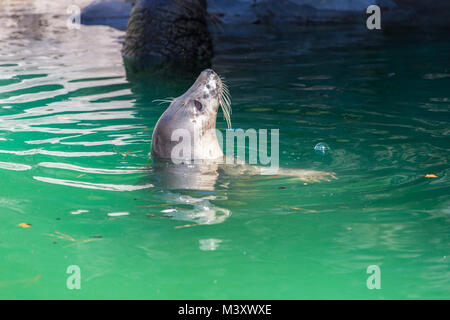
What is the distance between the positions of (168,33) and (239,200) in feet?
26.7

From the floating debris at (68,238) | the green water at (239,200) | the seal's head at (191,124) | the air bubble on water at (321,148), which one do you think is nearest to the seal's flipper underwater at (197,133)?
the seal's head at (191,124)

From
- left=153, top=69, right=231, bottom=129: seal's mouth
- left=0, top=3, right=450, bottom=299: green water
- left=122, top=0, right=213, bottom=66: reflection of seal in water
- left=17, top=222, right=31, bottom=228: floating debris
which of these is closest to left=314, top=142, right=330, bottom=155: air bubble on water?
left=0, top=3, right=450, bottom=299: green water

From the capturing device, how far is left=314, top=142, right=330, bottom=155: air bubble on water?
20.2 feet

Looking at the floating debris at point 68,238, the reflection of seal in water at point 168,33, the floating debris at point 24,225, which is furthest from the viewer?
the reflection of seal in water at point 168,33

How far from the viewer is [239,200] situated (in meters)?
4.80

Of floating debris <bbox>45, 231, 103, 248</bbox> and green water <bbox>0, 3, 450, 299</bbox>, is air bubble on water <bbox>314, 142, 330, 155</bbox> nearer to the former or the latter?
green water <bbox>0, 3, 450, 299</bbox>

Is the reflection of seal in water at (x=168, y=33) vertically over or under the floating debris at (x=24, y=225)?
over

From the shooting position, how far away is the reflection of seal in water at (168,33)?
12.3 metres

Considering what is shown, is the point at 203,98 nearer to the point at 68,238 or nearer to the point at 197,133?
the point at 197,133

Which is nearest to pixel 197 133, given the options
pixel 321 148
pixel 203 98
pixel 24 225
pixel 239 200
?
pixel 203 98

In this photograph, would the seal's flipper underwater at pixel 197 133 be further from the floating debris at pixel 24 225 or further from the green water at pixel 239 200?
the floating debris at pixel 24 225

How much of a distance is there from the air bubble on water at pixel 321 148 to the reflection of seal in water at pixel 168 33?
6222 millimetres

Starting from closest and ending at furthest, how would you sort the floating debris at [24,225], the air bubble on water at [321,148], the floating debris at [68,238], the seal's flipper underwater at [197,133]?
1. the floating debris at [68,238]
2. the floating debris at [24,225]
3. the seal's flipper underwater at [197,133]
4. the air bubble on water at [321,148]
